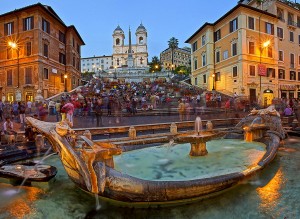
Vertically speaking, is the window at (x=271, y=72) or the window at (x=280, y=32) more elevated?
the window at (x=280, y=32)

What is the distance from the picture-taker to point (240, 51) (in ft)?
105

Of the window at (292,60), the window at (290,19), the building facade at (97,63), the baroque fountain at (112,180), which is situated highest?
the building facade at (97,63)

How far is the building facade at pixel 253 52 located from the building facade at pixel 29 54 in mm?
24698

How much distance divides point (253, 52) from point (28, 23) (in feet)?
104

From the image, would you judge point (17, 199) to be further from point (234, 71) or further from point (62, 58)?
point (62, 58)

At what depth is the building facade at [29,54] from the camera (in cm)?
3061

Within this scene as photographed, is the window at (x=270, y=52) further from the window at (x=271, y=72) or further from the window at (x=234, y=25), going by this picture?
the window at (x=234, y=25)

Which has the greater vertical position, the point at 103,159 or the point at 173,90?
the point at 173,90

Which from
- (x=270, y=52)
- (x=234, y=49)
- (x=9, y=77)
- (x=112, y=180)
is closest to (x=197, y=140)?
(x=112, y=180)

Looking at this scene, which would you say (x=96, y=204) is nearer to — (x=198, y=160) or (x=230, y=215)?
(x=230, y=215)

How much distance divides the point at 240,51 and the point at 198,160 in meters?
27.7

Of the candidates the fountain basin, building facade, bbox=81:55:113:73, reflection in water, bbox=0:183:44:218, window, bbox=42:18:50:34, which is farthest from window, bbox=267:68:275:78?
building facade, bbox=81:55:113:73

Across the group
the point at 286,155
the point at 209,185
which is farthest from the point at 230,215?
the point at 286,155

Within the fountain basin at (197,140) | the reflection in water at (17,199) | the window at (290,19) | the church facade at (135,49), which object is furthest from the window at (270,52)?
the church facade at (135,49)
